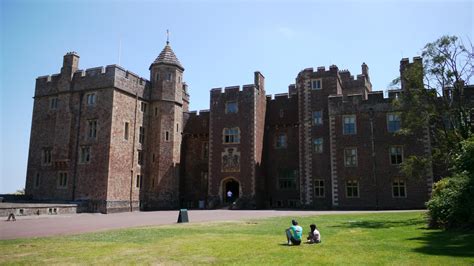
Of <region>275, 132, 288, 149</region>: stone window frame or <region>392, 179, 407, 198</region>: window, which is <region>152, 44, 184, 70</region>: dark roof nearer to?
<region>275, 132, 288, 149</region>: stone window frame

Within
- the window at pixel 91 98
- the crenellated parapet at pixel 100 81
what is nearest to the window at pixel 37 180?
the crenellated parapet at pixel 100 81

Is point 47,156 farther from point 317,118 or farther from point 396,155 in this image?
point 396,155

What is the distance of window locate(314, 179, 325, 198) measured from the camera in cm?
3803

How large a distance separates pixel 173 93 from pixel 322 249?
33.0 meters

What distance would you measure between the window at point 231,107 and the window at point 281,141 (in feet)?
18.6

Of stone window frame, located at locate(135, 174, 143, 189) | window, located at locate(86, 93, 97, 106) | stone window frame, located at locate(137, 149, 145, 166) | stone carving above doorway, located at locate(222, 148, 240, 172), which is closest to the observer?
window, located at locate(86, 93, 97, 106)

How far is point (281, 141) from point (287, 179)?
4241 mm

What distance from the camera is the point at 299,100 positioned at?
41.2 metres

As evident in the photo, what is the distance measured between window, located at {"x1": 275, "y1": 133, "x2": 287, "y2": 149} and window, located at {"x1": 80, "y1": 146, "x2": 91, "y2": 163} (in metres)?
19.4

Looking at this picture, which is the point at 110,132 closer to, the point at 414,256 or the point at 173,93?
the point at 173,93

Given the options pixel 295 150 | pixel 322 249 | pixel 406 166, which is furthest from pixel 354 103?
pixel 322 249

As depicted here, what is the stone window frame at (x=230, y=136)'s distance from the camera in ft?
137

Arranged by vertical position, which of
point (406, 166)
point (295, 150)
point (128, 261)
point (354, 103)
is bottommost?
point (128, 261)

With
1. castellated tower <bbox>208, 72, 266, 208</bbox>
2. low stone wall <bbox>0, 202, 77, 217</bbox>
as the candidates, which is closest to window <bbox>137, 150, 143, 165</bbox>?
castellated tower <bbox>208, 72, 266, 208</bbox>
